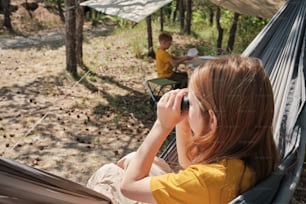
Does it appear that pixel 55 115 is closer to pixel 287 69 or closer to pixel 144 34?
pixel 287 69

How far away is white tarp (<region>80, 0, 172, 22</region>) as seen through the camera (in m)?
3.38

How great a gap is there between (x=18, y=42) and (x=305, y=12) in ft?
19.7

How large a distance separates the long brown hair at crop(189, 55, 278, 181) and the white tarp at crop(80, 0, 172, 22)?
8.12ft

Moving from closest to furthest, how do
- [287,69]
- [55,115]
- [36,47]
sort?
1. [287,69]
2. [55,115]
3. [36,47]

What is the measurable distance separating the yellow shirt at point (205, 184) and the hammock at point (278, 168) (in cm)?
3

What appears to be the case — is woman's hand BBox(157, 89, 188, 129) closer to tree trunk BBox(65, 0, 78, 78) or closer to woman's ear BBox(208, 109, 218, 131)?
woman's ear BBox(208, 109, 218, 131)

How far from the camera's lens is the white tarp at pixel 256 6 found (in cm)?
380

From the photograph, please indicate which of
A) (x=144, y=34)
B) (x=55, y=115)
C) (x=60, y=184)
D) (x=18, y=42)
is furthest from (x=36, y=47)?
(x=60, y=184)

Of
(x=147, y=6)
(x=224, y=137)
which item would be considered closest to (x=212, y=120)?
(x=224, y=137)

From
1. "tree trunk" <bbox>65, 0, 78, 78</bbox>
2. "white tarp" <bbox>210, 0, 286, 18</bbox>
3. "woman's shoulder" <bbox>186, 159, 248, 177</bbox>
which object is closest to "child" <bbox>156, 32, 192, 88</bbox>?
"white tarp" <bbox>210, 0, 286, 18</bbox>

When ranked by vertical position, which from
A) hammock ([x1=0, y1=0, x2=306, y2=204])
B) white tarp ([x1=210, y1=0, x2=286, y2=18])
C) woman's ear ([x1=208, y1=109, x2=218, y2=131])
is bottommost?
hammock ([x1=0, y1=0, x2=306, y2=204])

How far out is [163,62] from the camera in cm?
383

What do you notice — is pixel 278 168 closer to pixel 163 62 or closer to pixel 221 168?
pixel 221 168

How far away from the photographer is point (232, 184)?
93 centimetres
